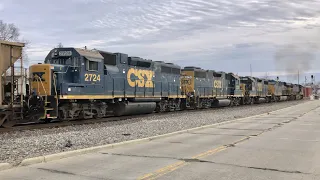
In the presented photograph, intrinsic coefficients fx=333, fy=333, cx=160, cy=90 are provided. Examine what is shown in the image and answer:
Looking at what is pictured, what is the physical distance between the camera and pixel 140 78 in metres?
22.4

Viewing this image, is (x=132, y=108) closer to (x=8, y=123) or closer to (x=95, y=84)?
(x=95, y=84)

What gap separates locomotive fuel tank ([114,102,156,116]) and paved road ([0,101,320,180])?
32.0 ft

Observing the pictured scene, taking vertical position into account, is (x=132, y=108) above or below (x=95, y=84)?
below

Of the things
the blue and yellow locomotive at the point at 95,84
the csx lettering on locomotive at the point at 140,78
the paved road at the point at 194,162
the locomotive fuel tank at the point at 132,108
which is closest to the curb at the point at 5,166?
the paved road at the point at 194,162

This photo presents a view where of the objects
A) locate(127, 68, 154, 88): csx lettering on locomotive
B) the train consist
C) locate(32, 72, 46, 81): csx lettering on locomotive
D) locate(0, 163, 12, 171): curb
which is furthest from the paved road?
locate(127, 68, 154, 88): csx lettering on locomotive

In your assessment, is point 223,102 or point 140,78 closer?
point 140,78

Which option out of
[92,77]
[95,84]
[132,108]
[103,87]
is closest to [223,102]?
[132,108]

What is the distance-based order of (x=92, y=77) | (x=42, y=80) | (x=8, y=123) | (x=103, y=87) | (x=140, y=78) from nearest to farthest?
(x=8, y=123), (x=42, y=80), (x=92, y=77), (x=103, y=87), (x=140, y=78)

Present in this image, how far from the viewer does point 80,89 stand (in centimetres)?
1700

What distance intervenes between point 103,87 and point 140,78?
164 inches

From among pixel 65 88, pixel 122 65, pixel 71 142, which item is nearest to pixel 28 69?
pixel 65 88

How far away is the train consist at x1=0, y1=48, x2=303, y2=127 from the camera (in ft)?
50.8

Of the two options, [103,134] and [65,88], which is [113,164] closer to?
[103,134]

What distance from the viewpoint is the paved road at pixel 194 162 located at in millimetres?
6359
